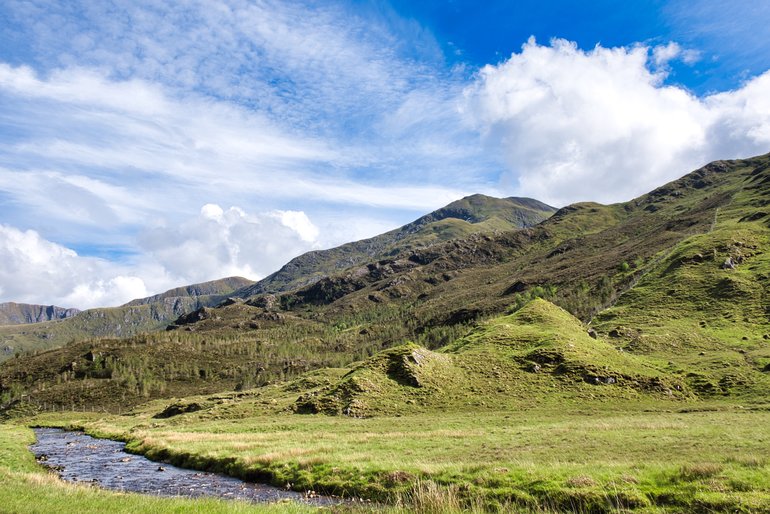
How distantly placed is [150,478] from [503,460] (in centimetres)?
2655

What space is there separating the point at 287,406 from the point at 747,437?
6284cm

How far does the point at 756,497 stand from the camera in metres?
15.9

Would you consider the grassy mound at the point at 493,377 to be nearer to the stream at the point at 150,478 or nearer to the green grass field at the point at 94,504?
the stream at the point at 150,478

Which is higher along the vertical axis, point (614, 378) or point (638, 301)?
point (638, 301)

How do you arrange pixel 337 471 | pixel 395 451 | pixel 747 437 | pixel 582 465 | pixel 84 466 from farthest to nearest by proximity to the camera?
pixel 84 466 → pixel 395 451 → pixel 747 437 → pixel 337 471 → pixel 582 465

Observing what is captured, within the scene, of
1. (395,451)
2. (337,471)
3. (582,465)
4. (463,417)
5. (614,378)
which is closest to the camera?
(582,465)

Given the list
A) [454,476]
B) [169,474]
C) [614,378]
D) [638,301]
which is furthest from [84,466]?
[638,301]

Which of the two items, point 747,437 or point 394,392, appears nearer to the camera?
point 747,437

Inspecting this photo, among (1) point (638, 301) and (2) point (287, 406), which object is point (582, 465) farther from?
(1) point (638, 301)

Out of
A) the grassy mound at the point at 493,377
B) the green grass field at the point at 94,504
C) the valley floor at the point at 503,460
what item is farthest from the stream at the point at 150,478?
the grassy mound at the point at 493,377

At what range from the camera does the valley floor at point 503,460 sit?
17.8m

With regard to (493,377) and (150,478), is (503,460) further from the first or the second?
(493,377)

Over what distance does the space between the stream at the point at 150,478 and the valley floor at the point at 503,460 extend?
59.8 inches

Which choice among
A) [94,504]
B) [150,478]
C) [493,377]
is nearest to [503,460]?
[94,504]
